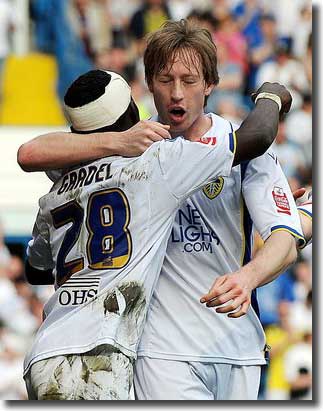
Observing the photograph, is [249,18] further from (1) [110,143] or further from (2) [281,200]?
(1) [110,143]

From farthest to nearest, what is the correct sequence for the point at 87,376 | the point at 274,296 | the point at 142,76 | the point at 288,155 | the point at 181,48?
the point at 142,76
the point at 288,155
the point at 274,296
the point at 181,48
the point at 87,376

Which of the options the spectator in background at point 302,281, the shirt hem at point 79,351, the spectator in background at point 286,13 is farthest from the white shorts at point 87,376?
the spectator in background at point 286,13

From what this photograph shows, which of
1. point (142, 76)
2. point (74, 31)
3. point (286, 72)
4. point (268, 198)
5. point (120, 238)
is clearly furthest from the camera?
point (74, 31)

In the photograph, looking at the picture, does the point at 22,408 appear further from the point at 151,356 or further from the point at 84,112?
the point at 84,112

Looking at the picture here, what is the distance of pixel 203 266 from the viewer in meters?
4.86

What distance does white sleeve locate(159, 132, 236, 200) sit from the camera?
444cm

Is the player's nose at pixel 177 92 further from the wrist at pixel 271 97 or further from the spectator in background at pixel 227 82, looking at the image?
the spectator in background at pixel 227 82

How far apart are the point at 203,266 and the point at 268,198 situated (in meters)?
0.40

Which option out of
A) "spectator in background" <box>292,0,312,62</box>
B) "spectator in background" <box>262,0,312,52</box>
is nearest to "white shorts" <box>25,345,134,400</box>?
"spectator in background" <box>292,0,312,62</box>

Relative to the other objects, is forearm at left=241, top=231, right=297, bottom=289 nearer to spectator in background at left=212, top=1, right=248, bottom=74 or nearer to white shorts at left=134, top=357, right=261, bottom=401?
white shorts at left=134, top=357, right=261, bottom=401

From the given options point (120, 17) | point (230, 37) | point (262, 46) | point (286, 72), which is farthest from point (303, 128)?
point (120, 17)

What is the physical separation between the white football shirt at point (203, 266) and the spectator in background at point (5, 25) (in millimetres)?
10576

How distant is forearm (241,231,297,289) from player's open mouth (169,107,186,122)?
656 millimetres

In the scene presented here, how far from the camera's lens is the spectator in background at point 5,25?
15.0m
